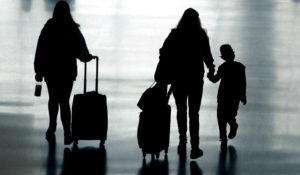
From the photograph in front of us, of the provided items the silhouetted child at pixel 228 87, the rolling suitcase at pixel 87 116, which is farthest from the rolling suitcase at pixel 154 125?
the silhouetted child at pixel 228 87

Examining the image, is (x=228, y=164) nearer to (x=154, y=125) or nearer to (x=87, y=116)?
(x=154, y=125)

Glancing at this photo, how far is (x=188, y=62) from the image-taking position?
9.12 metres

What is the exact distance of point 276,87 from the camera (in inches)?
512

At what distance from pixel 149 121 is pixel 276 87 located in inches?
177

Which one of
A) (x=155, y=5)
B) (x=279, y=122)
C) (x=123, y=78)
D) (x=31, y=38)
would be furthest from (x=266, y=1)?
(x=279, y=122)

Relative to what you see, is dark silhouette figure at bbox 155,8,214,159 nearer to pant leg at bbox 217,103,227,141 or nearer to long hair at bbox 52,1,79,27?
pant leg at bbox 217,103,227,141

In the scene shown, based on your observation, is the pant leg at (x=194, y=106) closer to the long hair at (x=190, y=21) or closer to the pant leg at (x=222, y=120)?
the pant leg at (x=222, y=120)

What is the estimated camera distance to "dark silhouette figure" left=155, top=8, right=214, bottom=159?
29.7 feet

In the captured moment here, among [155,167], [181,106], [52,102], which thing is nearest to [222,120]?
[181,106]

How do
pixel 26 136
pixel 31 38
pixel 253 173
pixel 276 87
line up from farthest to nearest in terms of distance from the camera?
pixel 31 38, pixel 276 87, pixel 26 136, pixel 253 173

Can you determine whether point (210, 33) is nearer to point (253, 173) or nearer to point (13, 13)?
point (13, 13)

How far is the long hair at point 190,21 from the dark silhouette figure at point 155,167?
4.45ft

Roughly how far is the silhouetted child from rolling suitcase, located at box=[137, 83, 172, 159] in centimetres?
70

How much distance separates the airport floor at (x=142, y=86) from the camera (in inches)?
350
